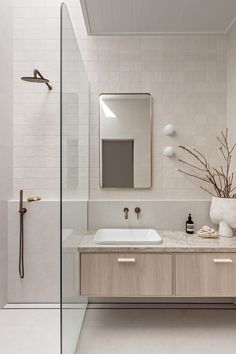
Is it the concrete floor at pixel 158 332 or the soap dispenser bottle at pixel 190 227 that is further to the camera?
the soap dispenser bottle at pixel 190 227

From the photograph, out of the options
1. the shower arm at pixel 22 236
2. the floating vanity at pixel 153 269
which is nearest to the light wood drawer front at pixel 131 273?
the floating vanity at pixel 153 269

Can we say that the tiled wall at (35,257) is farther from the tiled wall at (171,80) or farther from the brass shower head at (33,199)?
the tiled wall at (171,80)

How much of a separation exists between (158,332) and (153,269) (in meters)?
0.54

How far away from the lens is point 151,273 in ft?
7.32

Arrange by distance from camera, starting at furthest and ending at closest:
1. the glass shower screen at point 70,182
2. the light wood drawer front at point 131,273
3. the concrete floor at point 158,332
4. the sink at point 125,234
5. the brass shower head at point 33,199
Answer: the brass shower head at point 33,199 → the sink at point 125,234 → the light wood drawer front at point 131,273 → the concrete floor at point 158,332 → the glass shower screen at point 70,182

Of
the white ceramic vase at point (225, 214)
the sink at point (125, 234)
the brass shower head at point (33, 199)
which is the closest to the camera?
the white ceramic vase at point (225, 214)

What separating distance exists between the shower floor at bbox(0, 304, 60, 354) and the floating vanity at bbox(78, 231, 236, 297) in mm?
450

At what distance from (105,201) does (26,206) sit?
75 cm

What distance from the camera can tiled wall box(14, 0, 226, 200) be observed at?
2844mm

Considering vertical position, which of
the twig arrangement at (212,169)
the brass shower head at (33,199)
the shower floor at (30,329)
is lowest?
the shower floor at (30,329)

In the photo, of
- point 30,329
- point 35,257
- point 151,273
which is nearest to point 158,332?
point 151,273

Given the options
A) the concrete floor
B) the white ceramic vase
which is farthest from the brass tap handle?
the concrete floor

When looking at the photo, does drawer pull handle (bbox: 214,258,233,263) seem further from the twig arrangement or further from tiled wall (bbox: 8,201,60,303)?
tiled wall (bbox: 8,201,60,303)

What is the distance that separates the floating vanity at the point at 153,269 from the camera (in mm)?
2217
